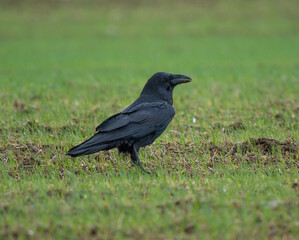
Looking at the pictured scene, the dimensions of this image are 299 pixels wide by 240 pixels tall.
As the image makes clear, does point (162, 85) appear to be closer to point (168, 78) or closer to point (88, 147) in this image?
point (168, 78)

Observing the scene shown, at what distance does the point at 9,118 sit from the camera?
24.1 ft

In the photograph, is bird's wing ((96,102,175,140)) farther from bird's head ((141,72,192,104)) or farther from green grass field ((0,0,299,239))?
green grass field ((0,0,299,239))

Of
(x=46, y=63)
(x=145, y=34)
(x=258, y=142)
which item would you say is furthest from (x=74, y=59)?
(x=258, y=142)

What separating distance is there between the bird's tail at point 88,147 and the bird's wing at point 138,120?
14 cm

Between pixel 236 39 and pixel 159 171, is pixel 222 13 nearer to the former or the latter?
pixel 236 39

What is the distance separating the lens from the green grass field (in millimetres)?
3479

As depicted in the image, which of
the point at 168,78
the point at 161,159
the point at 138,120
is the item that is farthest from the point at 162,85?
the point at 161,159

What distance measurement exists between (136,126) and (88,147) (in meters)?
0.72

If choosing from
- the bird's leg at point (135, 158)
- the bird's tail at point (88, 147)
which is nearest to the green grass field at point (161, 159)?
the bird's leg at point (135, 158)

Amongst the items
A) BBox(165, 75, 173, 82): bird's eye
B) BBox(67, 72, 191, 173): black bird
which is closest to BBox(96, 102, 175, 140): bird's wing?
BBox(67, 72, 191, 173): black bird

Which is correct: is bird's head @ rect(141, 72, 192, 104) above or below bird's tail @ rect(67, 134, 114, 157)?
above

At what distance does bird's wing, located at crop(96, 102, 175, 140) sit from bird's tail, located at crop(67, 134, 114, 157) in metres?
0.14

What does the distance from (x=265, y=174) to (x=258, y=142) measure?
3.29 feet

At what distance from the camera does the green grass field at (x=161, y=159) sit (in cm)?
348
